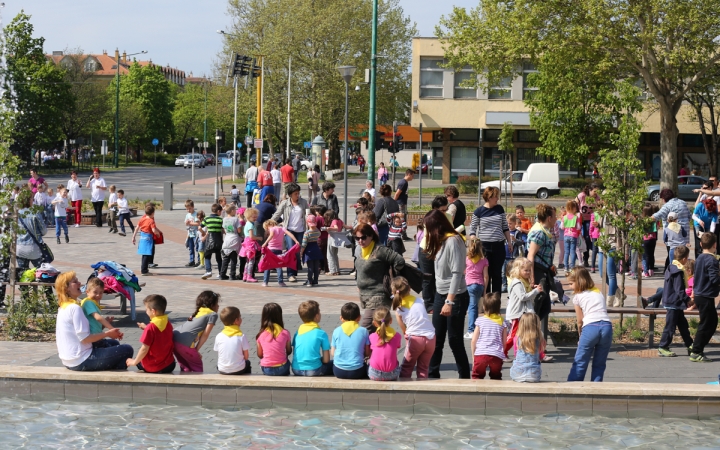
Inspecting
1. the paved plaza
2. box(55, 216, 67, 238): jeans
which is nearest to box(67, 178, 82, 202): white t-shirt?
the paved plaza

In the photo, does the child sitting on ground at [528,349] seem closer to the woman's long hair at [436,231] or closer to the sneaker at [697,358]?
the woman's long hair at [436,231]

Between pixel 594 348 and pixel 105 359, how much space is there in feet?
16.2

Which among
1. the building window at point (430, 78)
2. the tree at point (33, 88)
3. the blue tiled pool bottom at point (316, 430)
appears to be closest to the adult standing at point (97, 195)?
the blue tiled pool bottom at point (316, 430)

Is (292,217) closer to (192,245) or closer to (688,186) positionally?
(192,245)

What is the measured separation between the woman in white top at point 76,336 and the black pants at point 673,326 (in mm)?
6304

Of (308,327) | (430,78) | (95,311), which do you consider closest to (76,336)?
(95,311)

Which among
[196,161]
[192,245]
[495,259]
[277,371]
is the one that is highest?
[196,161]

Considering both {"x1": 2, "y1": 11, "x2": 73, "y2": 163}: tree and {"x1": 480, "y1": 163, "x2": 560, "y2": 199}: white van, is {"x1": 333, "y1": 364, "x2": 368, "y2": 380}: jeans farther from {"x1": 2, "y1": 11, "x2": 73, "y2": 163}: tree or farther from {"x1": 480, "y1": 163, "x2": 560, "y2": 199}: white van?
{"x1": 2, "y1": 11, "x2": 73, "y2": 163}: tree

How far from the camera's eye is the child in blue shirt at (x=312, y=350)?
30.5 feet

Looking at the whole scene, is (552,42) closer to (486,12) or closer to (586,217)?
(486,12)

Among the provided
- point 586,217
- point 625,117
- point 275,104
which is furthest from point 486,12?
A: point 275,104

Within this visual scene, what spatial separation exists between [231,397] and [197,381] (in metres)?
0.38

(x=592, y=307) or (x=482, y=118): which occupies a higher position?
(x=482, y=118)

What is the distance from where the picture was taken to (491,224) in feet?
41.5
